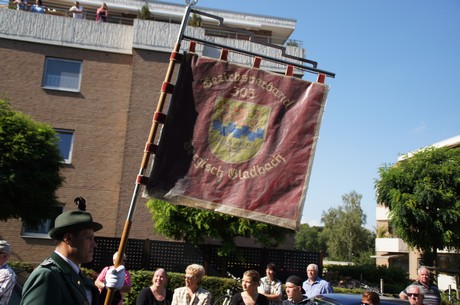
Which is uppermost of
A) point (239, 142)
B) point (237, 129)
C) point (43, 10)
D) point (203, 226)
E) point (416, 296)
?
point (43, 10)

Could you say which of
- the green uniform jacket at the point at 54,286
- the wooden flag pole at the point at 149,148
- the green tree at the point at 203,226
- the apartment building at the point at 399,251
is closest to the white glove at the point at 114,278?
the wooden flag pole at the point at 149,148

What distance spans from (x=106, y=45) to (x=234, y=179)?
19.9 m

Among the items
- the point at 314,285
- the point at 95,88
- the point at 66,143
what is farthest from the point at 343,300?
the point at 95,88

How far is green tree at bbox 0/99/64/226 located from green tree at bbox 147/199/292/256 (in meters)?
3.45

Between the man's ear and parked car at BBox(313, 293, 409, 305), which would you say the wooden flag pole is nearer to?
the man's ear

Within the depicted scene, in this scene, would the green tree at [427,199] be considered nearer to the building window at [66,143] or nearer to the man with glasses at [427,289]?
the building window at [66,143]

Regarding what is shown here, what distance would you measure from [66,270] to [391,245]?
47336mm

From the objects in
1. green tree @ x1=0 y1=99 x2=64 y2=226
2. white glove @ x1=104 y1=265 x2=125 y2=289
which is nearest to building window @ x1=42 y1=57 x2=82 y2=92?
green tree @ x1=0 y1=99 x2=64 y2=226

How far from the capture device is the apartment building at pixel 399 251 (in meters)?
37.9

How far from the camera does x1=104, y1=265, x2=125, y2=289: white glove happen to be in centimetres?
417

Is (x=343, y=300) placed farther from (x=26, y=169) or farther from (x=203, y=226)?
(x=26, y=169)

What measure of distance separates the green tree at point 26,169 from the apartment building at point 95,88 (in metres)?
5.12

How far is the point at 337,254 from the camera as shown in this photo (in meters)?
60.1

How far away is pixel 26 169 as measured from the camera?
16.8m
